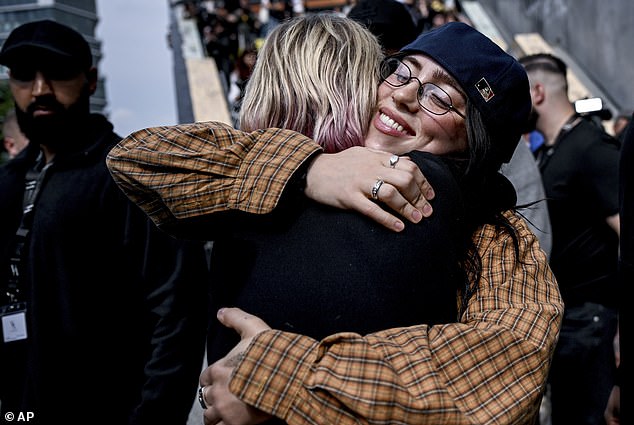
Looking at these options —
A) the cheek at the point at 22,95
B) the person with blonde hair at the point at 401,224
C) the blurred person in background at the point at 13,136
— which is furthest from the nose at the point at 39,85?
the blurred person in background at the point at 13,136

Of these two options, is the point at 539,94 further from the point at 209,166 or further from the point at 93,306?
the point at 209,166

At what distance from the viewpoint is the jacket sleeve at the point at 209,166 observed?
4.74 feet

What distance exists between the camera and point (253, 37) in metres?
15.1

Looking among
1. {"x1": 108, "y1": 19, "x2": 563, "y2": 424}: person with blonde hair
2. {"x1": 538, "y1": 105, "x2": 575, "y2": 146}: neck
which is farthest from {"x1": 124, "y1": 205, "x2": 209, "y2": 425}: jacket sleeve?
{"x1": 538, "y1": 105, "x2": 575, "y2": 146}: neck

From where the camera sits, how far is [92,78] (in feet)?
10.1

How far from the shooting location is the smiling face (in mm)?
1692

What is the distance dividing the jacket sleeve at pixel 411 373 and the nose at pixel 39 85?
2.08 meters

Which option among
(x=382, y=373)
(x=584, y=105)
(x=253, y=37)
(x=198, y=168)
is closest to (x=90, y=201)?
(x=198, y=168)

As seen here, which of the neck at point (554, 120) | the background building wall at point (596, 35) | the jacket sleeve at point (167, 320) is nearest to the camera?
the jacket sleeve at point (167, 320)

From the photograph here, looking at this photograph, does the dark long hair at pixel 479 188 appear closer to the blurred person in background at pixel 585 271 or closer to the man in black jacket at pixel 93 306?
the man in black jacket at pixel 93 306

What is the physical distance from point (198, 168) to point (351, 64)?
498 millimetres

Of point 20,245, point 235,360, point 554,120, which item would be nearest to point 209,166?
point 235,360

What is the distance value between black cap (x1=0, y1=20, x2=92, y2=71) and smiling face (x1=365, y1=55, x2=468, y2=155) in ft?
5.94

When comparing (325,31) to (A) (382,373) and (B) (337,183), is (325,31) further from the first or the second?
(A) (382,373)
